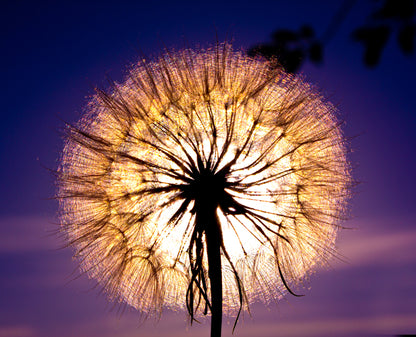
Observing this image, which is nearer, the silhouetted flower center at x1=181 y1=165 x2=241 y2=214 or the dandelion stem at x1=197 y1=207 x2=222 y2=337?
the dandelion stem at x1=197 y1=207 x2=222 y2=337

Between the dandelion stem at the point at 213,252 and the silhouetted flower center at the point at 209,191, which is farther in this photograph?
the silhouetted flower center at the point at 209,191

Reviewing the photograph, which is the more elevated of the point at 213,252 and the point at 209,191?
the point at 209,191

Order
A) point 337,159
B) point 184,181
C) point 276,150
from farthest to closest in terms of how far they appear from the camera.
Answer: point 337,159 → point 276,150 → point 184,181

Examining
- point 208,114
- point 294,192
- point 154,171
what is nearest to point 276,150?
point 294,192

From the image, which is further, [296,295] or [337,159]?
[337,159]

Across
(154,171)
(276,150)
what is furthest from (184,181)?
(276,150)

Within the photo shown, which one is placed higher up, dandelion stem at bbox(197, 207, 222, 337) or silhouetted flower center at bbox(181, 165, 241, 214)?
silhouetted flower center at bbox(181, 165, 241, 214)

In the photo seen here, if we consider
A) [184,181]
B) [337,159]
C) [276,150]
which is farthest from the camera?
[337,159]

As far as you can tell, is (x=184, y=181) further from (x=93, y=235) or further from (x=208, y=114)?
(x=93, y=235)

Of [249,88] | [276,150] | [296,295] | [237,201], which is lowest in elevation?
[296,295]

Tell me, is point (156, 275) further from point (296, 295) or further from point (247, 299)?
point (296, 295)

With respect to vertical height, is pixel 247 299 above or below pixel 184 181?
below
